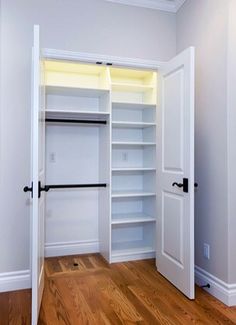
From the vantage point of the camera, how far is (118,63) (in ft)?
9.87

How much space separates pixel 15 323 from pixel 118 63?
247 cm

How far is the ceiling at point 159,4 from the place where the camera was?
9.93 ft

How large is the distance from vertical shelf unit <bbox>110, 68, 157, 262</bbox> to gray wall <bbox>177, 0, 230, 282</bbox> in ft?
2.86

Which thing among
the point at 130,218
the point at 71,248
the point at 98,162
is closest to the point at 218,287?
the point at 130,218

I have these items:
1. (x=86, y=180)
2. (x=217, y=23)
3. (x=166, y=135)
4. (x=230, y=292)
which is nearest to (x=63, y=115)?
(x=86, y=180)

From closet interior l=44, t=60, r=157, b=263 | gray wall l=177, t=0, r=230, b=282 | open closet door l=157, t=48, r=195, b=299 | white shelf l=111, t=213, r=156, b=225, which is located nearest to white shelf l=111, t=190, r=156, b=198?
closet interior l=44, t=60, r=157, b=263

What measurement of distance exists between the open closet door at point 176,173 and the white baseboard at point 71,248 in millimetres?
1020

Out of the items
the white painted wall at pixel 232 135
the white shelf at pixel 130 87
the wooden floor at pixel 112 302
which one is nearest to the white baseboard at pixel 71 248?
the wooden floor at pixel 112 302

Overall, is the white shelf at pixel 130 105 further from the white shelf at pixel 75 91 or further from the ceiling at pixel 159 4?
the ceiling at pixel 159 4

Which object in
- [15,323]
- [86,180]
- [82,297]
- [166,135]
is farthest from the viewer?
[86,180]

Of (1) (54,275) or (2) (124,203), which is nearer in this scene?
(1) (54,275)

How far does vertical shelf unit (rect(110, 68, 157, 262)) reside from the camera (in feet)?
12.0

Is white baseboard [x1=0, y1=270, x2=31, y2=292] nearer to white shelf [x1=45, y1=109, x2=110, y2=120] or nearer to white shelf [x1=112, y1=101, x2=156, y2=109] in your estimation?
white shelf [x1=45, y1=109, x2=110, y2=120]

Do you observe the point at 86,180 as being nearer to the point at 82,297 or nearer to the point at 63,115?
the point at 63,115
